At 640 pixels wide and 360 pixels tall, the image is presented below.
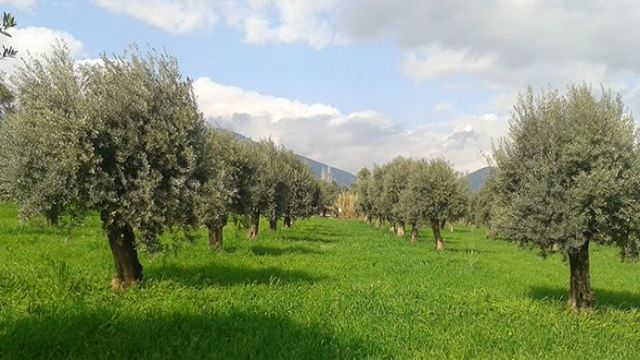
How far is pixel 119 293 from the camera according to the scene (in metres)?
13.9

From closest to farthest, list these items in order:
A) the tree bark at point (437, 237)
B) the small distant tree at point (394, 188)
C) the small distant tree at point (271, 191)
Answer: the small distant tree at point (271, 191)
the tree bark at point (437, 237)
the small distant tree at point (394, 188)

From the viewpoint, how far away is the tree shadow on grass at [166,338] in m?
9.09

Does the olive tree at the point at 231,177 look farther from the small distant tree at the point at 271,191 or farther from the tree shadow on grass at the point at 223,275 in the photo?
the small distant tree at the point at 271,191

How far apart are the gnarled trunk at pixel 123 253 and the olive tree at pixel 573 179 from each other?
1089cm

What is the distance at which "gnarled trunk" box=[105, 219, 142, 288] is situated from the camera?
1465cm

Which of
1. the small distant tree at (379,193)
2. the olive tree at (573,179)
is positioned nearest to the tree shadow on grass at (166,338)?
the olive tree at (573,179)

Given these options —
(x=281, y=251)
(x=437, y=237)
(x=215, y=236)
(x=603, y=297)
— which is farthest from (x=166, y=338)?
(x=437, y=237)

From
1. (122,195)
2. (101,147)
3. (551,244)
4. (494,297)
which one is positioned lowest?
(494,297)

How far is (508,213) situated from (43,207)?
1296 centimetres

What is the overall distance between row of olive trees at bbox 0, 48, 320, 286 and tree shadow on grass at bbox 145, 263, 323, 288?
1.81m

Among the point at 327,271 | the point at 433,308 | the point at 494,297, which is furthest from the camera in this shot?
the point at 327,271

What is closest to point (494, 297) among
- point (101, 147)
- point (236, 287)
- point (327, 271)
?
point (327, 271)

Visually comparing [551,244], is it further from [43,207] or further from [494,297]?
[43,207]

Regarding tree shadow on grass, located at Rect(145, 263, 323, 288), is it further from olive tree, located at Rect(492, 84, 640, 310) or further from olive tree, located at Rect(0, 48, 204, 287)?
olive tree, located at Rect(492, 84, 640, 310)
